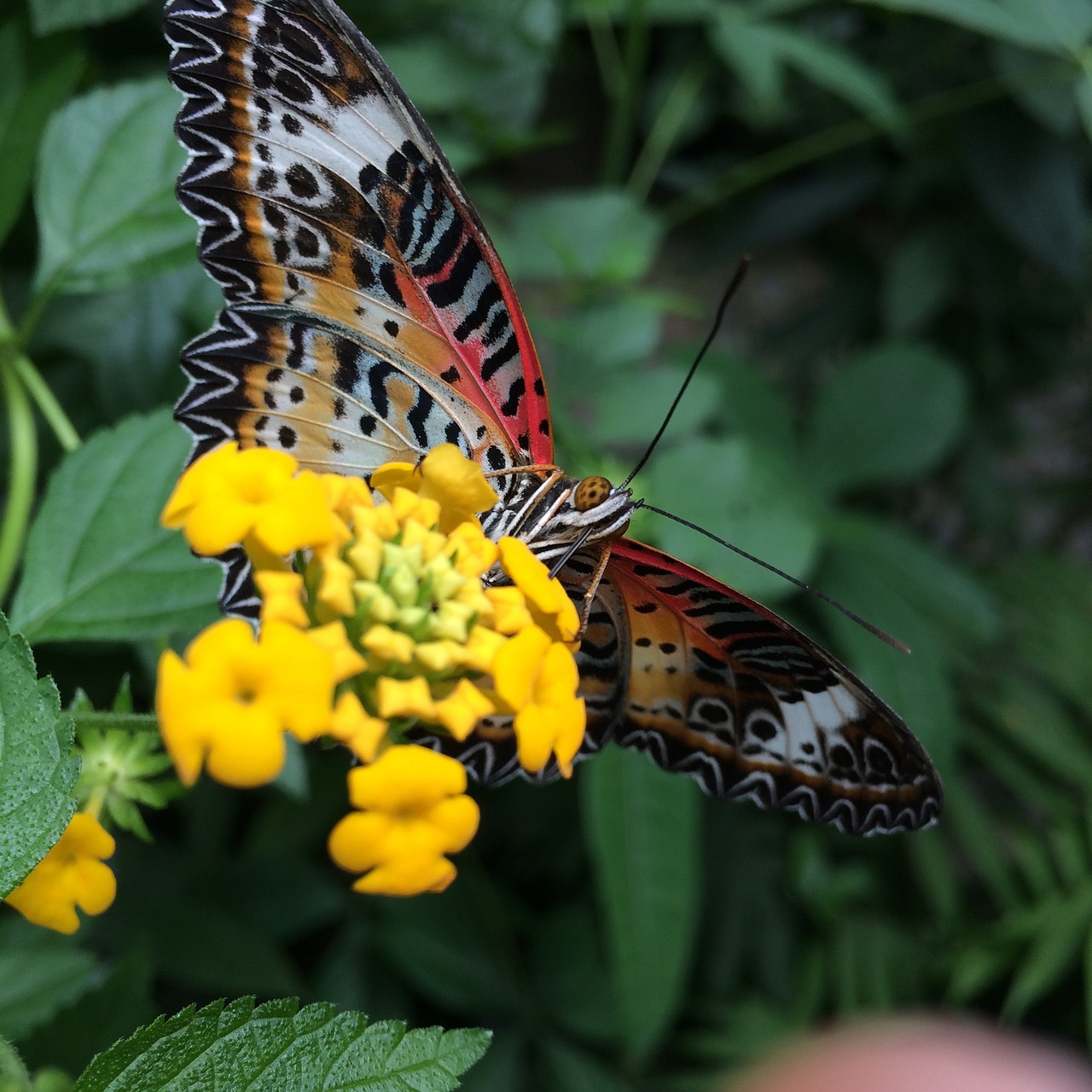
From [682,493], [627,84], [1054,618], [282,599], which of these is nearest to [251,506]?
[282,599]

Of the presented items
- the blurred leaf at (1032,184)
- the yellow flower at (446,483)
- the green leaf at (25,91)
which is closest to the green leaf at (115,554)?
the yellow flower at (446,483)

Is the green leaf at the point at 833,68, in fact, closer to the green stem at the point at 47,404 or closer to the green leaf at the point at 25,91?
the green leaf at the point at 25,91

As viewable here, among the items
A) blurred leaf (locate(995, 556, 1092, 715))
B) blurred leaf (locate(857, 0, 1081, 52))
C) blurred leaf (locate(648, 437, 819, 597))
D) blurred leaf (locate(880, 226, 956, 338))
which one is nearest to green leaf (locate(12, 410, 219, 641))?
blurred leaf (locate(648, 437, 819, 597))

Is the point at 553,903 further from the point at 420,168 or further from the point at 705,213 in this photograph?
the point at 705,213

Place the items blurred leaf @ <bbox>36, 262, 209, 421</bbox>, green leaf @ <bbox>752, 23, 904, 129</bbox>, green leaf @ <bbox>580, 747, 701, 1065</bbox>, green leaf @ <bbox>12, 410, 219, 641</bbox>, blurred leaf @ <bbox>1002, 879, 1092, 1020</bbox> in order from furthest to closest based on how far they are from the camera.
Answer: blurred leaf @ <bbox>1002, 879, 1092, 1020</bbox> < green leaf @ <bbox>752, 23, 904, 129</bbox> < green leaf @ <bbox>580, 747, 701, 1065</bbox> < blurred leaf @ <bbox>36, 262, 209, 421</bbox> < green leaf @ <bbox>12, 410, 219, 641</bbox>

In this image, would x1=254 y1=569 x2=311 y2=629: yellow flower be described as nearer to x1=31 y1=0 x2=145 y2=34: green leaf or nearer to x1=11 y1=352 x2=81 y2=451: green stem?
x1=11 y1=352 x2=81 y2=451: green stem

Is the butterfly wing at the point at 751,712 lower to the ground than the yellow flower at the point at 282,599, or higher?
lower
